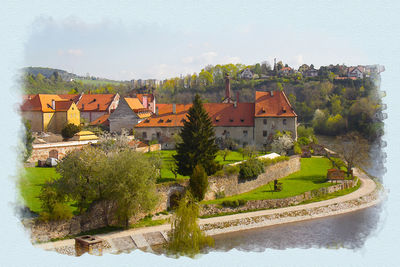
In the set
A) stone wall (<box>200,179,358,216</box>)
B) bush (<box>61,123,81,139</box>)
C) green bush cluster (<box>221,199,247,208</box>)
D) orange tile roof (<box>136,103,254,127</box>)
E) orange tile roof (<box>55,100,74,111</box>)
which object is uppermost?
orange tile roof (<box>55,100,74,111</box>)

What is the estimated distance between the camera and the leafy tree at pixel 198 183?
26.8 metres

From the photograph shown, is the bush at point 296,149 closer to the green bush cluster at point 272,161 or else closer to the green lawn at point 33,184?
the green bush cluster at point 272,161

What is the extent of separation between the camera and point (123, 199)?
22188 mm

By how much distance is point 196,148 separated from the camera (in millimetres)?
29328

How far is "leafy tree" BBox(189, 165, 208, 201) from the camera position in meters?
26.8

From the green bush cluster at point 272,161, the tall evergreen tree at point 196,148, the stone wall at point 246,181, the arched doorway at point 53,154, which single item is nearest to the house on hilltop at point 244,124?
the stone wall at point 246,181

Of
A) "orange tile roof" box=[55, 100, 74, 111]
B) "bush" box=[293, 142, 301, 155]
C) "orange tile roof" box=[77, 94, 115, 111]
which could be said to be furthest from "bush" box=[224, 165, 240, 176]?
"orange tile roof" box=[77, 94, 115, 111]

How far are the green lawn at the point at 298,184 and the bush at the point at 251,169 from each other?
119 centimetres

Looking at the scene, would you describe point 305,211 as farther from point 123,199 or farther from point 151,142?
point 151,142

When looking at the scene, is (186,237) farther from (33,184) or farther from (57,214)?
(33,184)

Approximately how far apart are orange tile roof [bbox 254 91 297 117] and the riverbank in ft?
46.7

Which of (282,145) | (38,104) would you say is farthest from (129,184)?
(38,104)

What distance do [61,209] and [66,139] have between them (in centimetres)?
2305

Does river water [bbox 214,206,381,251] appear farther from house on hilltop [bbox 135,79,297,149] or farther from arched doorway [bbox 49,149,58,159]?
house on hilltop [bbox 135,79,297,149]
